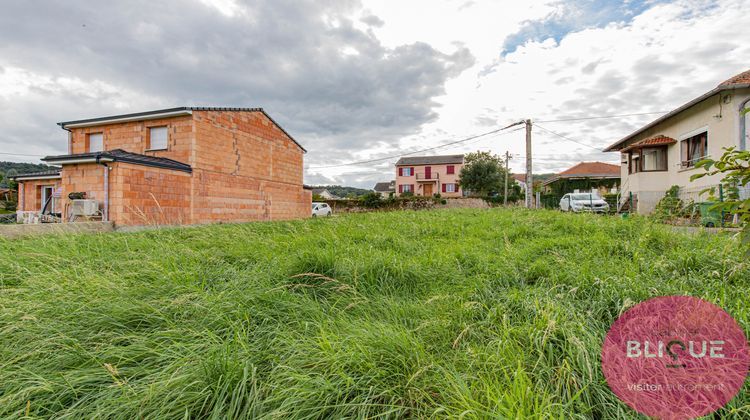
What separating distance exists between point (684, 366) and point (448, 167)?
141 feet

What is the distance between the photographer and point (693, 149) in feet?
A: 43.3

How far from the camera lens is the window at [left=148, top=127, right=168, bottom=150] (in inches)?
479

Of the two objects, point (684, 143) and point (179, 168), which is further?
point (684, 143)

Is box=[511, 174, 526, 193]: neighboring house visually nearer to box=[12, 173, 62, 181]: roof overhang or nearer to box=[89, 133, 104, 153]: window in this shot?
box=[89, 133, 104, 153]: window

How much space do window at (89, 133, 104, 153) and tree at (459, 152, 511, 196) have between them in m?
31.9

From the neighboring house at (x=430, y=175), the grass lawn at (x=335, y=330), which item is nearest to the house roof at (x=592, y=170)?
the neighboring house at (x=430, y=175)

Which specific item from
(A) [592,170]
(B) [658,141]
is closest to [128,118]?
(B) [658,141]

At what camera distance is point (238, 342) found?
1846mm


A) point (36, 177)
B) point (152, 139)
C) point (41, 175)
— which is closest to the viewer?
point (152, 139)

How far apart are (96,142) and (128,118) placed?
2783 millimetres

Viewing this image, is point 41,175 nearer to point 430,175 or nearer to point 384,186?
point 430,175

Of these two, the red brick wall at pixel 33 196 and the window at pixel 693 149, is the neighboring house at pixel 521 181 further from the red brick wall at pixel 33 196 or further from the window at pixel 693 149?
the red brick wall at pixel 33 196

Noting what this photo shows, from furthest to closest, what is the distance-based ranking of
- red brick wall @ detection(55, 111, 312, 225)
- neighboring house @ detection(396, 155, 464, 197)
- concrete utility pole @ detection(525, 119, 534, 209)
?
neighboring house @ detection(396, 155, 464, 197) < concrete utility pole @ detection(525, 119, 534, 209) < red brick wall @ detection(55, 111, 312, 225)

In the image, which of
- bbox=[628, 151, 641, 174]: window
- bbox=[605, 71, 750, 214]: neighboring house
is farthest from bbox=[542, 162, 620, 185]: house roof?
bbox=[628, 151, 641, 174]: window
